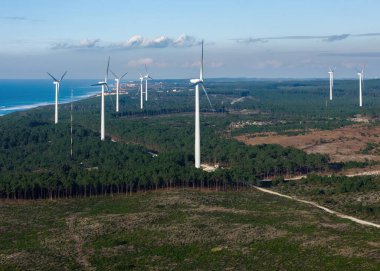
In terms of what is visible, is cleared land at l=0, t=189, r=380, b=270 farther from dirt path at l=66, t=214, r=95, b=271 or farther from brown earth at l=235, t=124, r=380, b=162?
brown earth at l=235, t=124, r=380, b=162

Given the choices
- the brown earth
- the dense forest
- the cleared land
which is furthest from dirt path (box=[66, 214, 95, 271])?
the brown earth

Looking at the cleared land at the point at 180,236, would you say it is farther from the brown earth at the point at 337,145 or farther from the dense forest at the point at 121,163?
the brown earth at the point at 337,145

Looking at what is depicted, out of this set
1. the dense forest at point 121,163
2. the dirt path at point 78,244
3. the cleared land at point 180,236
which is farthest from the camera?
the dense forest at point 121,163

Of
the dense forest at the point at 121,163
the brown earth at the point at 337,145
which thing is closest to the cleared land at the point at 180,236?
the dense forest at the point at 121,163

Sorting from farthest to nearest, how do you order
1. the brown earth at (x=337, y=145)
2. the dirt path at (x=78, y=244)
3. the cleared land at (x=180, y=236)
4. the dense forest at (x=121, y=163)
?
1. the brown earth at (x=337, y=145)
2. the dense forest at (x=121, y=163)
3. the cleared land at (x=180, y=236)
4. the dirt path at (x=78, y=244)

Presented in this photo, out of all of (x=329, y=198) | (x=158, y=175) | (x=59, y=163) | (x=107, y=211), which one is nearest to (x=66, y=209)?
(x=107, y=211)

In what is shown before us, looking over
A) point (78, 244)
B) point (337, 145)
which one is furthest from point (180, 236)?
point (337, 145)

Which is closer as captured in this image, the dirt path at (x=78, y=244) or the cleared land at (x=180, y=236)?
the dirt path at (x=78, y=244)
